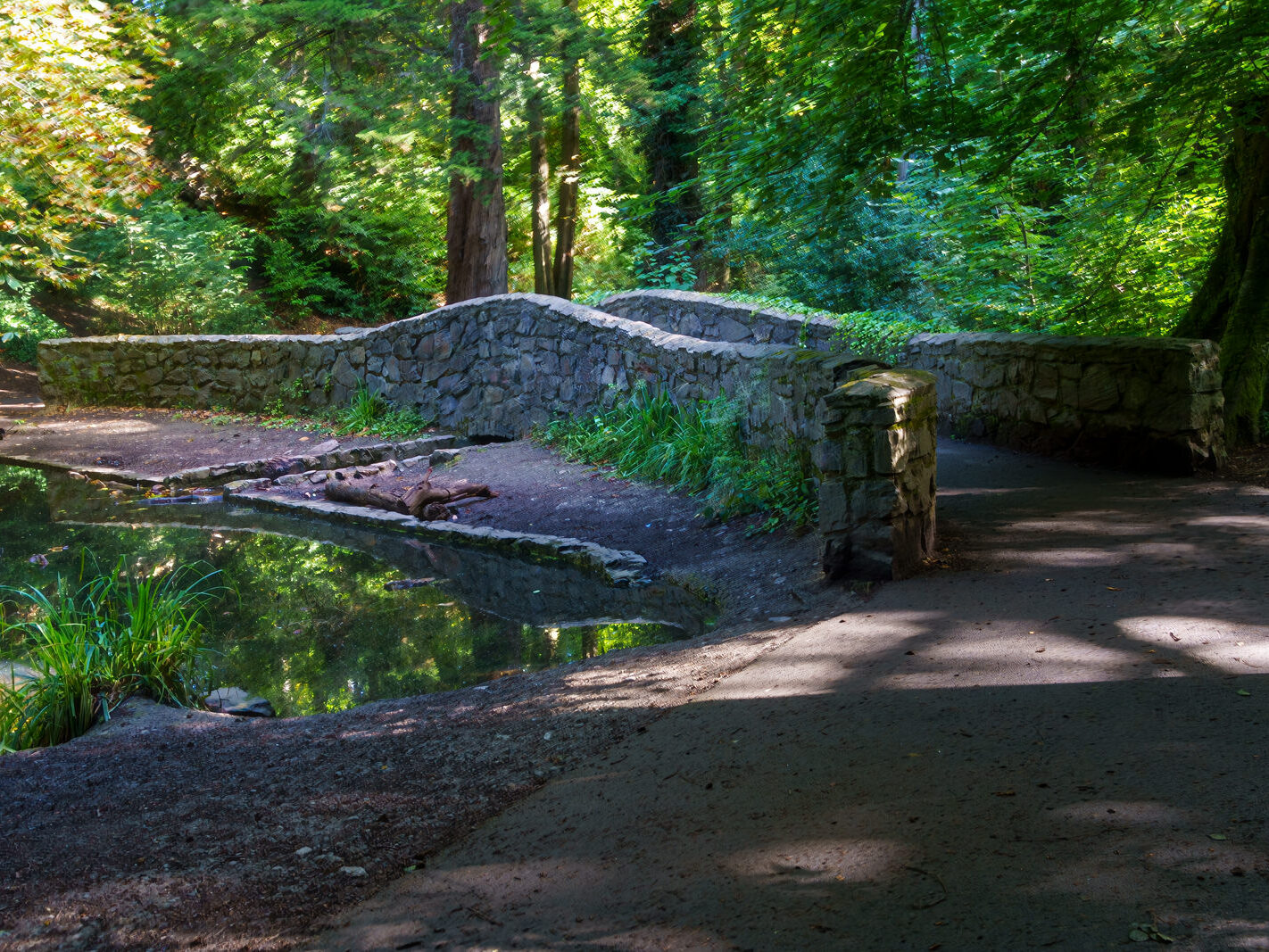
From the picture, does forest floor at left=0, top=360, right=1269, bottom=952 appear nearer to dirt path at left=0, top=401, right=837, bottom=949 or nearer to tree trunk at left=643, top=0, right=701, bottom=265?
dirt path at left=0, top=401, right=837, bottom=949

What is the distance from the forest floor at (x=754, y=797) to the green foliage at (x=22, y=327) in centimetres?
1419

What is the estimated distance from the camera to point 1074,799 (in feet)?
9.08

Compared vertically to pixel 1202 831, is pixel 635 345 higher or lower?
higher

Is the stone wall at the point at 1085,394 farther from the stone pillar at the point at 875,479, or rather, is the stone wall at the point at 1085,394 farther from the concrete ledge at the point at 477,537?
the concrete ledge at the point at 477,537

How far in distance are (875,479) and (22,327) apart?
16053 mm

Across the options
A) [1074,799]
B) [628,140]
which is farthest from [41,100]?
[628,140]

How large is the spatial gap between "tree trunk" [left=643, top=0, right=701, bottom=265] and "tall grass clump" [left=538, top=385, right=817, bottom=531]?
231 inches

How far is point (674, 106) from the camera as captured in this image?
1596 centimetres

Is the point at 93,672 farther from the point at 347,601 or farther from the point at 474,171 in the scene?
the point at 474,171

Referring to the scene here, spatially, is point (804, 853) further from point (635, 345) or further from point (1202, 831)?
point (635, 345)

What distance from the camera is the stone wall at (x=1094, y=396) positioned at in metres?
6.86

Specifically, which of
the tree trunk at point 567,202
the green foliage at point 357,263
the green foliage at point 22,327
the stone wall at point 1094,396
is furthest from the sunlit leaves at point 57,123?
the green foliage at point 357,263

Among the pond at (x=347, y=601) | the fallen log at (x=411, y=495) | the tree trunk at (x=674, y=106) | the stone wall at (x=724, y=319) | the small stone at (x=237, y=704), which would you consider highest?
the tree trunk at (x=674, y=106)

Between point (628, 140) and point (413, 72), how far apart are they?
7.16 metres
